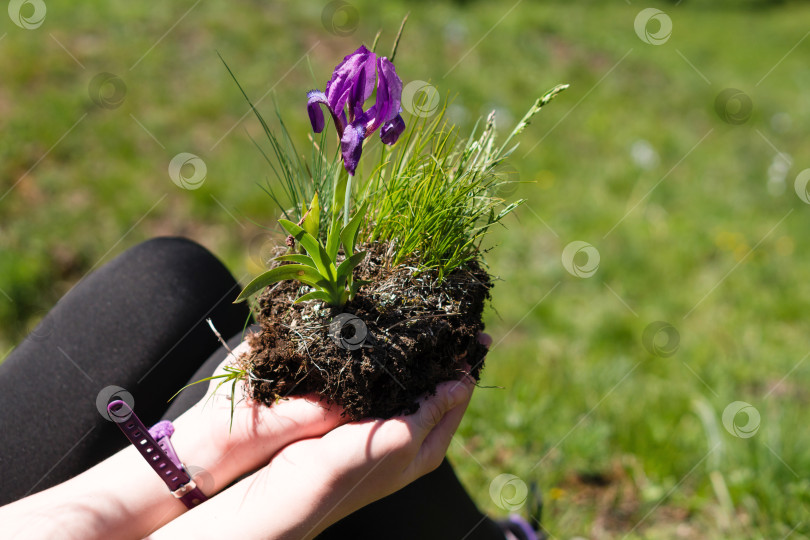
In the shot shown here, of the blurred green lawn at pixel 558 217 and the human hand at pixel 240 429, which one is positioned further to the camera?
the blurred green lawn at pixel 558 217

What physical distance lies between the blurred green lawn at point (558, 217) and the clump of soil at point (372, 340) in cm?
26

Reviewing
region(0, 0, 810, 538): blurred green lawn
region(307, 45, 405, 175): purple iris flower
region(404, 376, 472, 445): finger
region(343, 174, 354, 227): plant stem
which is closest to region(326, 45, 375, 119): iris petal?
region(307, 45, 405, 175): purple iris flower

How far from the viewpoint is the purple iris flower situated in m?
1.12

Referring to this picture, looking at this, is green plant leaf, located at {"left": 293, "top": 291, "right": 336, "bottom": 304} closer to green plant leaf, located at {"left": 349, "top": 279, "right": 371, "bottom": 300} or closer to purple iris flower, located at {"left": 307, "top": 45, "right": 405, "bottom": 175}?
green plant leaf, located at {"left": 349, "top": 279, "right": 371, "bottom": 300}

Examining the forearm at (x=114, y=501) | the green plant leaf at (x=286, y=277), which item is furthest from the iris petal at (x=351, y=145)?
the forearm at (x=114, y=501)

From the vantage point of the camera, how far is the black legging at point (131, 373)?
1.50 metres

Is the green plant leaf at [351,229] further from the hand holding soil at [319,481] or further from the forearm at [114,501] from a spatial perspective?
the forearm at [114,501]

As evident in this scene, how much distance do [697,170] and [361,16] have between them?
3382 mm

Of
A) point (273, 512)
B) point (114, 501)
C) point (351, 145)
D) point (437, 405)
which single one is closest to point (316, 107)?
point (351, 145)

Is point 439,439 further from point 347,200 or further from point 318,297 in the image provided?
point 347,200

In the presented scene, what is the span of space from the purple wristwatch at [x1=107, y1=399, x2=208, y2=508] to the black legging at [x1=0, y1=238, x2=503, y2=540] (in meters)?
0.29

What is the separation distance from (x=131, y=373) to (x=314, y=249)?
0.81 meters

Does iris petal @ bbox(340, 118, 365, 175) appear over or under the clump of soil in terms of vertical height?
over

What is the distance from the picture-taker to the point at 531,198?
160 inches
